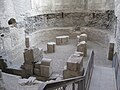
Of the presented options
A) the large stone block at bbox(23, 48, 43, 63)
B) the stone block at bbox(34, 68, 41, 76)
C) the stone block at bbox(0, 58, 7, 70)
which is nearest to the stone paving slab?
the stone block at bbox(34, 68, 41, 76)

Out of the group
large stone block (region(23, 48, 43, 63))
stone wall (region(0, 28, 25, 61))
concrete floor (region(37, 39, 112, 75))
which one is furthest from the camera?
stone wall (region(0, 28, 25, 61))

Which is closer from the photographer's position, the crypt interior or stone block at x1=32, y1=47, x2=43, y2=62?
the crypt interior

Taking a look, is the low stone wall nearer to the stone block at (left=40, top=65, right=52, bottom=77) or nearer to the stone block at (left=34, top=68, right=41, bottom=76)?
the stone block at (left=34, top=68, right=41, bottom=76)

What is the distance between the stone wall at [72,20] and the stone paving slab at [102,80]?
6.57m

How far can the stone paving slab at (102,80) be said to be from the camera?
399 cm

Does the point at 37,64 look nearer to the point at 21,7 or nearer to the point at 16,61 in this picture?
the point at 16,61

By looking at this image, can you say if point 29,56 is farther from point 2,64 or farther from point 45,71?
point 2,64

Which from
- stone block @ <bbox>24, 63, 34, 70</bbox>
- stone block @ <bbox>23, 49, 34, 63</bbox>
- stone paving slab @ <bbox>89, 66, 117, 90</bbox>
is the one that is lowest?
stone block @ <bbox>24, 63, 34, 70</bbox>

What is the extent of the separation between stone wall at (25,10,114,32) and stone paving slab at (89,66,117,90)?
6.57 meters

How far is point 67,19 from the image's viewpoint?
1226 cm

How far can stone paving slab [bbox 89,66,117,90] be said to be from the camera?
3.99 m

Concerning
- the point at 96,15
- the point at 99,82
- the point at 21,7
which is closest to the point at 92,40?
the point at 96,15

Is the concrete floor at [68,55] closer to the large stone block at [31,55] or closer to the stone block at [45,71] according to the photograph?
the stone block at [45,71]

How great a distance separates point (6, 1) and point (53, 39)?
182 inches
